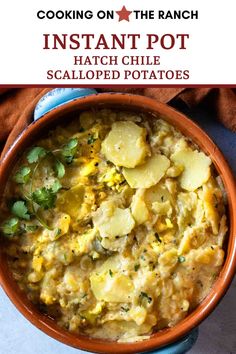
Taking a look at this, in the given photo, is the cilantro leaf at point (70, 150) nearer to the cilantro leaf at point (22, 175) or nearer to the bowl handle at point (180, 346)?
the cilantro leaf at point (22, 175)

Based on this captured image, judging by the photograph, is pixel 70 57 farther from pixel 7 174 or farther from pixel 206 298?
pixel 206 298

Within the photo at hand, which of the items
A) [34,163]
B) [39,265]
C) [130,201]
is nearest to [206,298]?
[130,201]

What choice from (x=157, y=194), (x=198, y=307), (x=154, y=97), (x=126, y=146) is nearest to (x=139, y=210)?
(x=157, y=194)

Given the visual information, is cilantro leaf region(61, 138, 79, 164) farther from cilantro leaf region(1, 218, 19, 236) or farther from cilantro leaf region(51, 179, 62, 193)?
cilantro leaf region(1, 218, 19, 236)


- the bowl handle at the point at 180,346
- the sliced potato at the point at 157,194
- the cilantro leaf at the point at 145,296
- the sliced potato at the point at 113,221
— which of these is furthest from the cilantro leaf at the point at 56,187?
the bowl handle at the point at 180,346

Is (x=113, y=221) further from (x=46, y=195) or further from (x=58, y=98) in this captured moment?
(x=58, y=98)
